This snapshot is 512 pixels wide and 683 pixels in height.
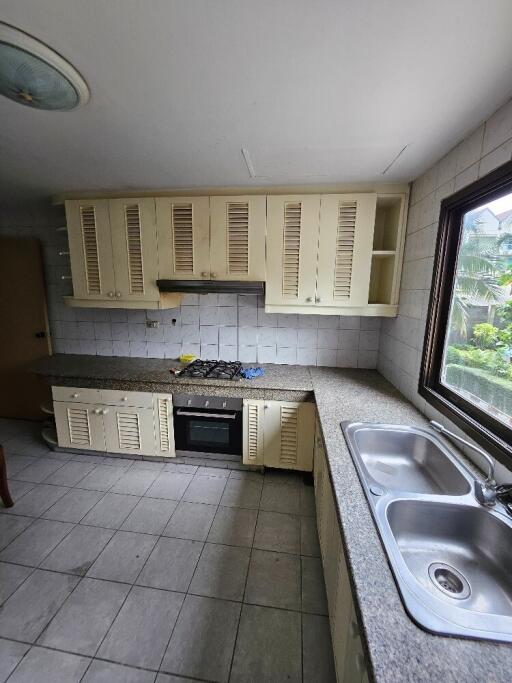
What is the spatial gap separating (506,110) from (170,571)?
255 cm

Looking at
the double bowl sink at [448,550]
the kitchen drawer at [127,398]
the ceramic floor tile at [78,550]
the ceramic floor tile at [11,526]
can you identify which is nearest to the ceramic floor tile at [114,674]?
the ceramic floor tile at [78,550]

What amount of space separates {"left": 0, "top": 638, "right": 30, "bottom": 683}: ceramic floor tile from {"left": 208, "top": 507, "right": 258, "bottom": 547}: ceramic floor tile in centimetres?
87

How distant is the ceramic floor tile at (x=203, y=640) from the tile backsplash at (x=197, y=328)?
1.65 m

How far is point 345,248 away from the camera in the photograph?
76.8 inches

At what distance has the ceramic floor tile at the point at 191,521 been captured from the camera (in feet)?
5.53

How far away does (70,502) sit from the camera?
1941mm

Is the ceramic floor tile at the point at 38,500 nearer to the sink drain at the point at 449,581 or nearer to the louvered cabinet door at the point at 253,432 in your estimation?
the louvered cabinet door at the point at 253,432

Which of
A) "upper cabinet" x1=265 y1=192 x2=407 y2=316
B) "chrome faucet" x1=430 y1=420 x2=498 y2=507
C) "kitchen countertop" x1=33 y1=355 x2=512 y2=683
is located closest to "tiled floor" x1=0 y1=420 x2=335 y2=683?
"kitchen countertop" x1=33 y1=355 x2=512 y2=683

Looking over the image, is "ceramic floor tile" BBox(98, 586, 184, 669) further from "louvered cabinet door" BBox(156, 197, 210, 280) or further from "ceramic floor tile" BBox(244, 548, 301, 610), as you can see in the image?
"louvered cabinet door" BBox(156, 197, 210, 280)

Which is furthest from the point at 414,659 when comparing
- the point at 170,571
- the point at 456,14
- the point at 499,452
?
the point at 456,14

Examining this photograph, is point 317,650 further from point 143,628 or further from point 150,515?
point 150,515

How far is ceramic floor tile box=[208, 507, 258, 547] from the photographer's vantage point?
1.65m

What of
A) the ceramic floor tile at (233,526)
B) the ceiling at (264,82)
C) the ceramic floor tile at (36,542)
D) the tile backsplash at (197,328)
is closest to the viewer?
the ceiling at (264,82)

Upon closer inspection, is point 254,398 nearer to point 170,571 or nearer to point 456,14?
point 170,571
